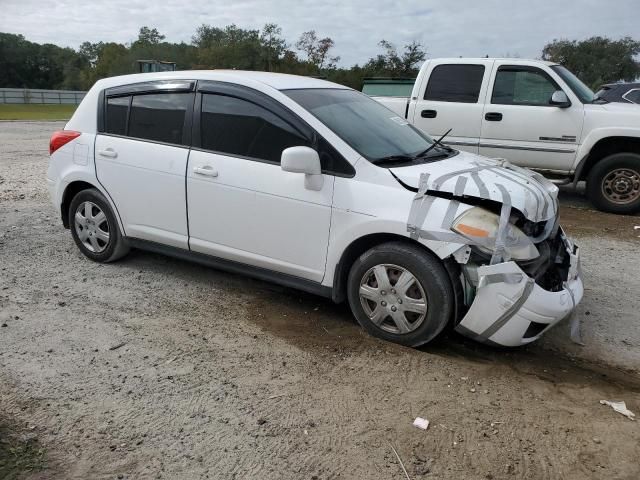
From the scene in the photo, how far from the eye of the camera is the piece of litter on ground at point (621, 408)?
10.3 ft

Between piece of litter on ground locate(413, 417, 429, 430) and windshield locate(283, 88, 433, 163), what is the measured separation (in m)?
1.79

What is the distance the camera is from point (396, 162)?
4.00 metres

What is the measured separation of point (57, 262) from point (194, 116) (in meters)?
2.19

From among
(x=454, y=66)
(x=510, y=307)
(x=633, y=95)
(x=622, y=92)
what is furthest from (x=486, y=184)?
(x=622, y=92)

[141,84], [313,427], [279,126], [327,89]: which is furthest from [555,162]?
[313,427]

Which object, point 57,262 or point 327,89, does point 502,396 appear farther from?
point 57,262

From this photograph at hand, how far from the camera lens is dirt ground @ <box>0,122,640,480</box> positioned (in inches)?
107

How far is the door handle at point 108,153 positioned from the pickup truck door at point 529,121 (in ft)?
17.9

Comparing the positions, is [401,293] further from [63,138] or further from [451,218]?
[63,138]

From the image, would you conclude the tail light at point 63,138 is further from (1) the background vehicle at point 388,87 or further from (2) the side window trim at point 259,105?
(1) the background vehicle at point 388,87

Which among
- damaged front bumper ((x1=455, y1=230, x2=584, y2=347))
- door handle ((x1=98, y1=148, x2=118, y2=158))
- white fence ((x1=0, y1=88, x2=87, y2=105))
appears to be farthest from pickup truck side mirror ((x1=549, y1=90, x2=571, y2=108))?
white fence ((x1=0, y1=88, x2=87, y2=105))

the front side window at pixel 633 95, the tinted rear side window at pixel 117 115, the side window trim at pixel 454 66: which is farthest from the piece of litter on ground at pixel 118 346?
the front side window at pixel 633 95

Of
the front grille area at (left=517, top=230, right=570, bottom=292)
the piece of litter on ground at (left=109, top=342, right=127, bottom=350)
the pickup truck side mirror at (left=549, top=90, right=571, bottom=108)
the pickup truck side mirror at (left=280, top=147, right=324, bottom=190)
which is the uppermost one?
the pickup truck side mirror at (left=549, top=90, right=571, bottom=108)

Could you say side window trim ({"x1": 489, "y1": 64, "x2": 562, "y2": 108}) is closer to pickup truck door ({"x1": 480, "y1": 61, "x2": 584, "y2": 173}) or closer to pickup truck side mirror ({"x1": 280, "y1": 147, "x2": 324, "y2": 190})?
pickup truck door ({"x1": 480, "y1": 61, "x2": 584, "y2": 173})
